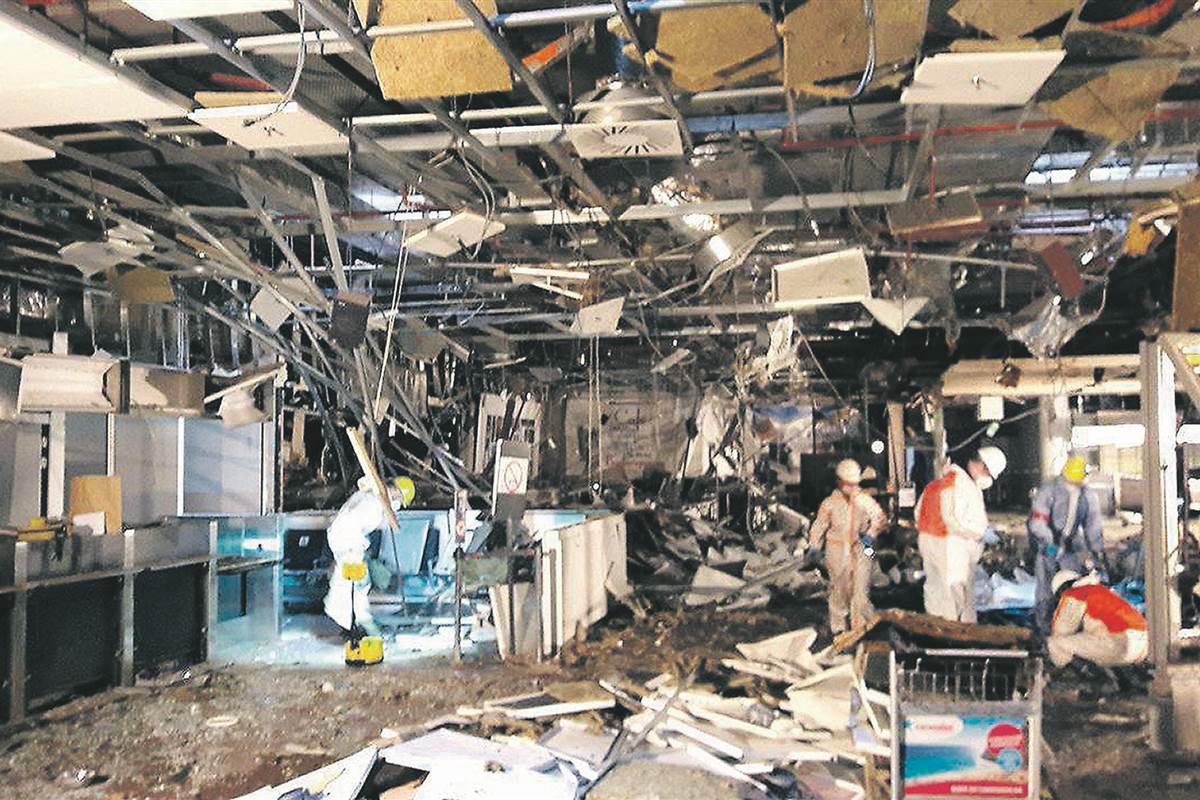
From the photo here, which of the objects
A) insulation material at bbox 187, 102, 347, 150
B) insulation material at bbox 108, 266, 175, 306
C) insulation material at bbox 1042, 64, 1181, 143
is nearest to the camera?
insulation material at bbox 1042, 64, 1181, 143

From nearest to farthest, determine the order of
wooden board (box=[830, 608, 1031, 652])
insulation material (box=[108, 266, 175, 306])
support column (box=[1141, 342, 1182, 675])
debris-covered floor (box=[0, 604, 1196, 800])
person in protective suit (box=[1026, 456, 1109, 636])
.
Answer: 1. wooden board (box=[830, 608, 1031, 652])
2. debris-covered floor (box=[0, 604, 1196, 800])
3. support column (box=[1141, 342, 1182, 675])
4. insulation material (box=[108, 266, 175, 306])
5. person in protective suit (box=[1026, 456, 1109, 636])

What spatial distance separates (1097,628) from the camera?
6934 mm

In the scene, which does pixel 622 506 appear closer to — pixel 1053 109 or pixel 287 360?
pixel 287 360

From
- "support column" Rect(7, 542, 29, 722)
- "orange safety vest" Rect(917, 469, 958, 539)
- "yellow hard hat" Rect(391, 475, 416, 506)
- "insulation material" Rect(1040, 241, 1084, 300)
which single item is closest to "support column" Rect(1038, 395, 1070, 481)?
"orange safety vest" Rect(917, 469, 958, 539)

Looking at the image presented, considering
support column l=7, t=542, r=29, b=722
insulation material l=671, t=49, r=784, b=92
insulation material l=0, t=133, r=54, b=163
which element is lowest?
support column l=7, t=542, r=29, b=722

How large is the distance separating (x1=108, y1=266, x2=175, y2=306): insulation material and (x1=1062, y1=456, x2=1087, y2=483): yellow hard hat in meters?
8.40

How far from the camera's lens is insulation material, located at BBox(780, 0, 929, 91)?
348 centimetres

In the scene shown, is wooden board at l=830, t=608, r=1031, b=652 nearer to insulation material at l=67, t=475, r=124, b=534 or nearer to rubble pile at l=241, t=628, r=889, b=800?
rubble pile at l=241, t=628, r=889, b=800

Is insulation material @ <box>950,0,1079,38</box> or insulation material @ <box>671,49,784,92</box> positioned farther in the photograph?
insulation material @ <box>671,49,784,92</box>

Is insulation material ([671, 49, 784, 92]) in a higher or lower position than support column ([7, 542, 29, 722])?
higher

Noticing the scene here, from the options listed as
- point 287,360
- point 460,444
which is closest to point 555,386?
point 460,444

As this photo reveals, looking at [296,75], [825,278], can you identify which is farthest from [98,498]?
[825,278]

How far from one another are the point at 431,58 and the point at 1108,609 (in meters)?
5.95

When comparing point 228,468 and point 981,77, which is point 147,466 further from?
point 981,77
